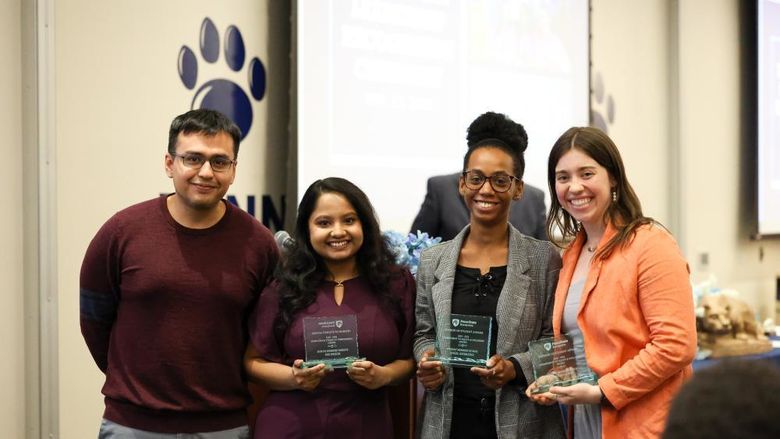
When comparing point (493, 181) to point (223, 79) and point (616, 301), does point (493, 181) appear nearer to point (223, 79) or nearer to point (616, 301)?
point (616, 301)

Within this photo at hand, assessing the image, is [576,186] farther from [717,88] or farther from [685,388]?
[717,88]

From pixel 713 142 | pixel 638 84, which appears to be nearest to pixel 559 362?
pixel 638 84

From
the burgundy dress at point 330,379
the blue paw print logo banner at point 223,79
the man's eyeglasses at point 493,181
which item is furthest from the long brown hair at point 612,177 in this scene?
the blue paw print logo banner at point 223,79

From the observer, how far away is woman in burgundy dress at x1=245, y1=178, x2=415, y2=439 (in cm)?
202

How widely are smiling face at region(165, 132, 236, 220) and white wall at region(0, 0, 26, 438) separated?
130 cm

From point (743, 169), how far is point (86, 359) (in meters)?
5.35

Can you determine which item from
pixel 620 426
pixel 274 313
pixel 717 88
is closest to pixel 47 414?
pixel 274 313

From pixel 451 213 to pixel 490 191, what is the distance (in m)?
1.59

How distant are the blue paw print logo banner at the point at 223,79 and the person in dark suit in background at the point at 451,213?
3.11 ft

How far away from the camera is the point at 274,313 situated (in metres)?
2.06

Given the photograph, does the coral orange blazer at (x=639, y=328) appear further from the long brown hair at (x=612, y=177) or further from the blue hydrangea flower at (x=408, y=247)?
the blue hydrangea flower at (x=408, y=247)

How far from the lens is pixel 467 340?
1.92 metres

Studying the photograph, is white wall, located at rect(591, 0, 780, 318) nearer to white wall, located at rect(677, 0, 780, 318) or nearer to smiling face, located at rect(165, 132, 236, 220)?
white wall, located at rect(677, 0, 780, 318)

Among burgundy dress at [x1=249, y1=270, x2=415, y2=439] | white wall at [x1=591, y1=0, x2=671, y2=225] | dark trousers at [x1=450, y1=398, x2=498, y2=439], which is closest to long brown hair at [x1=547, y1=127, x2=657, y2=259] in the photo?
dark trousers at [x1=450, y1=398, x2=498, y2=439]
